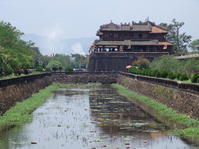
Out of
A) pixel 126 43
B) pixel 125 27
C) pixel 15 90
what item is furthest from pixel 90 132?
pixel 125 27

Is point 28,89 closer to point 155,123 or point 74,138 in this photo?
point 155,123

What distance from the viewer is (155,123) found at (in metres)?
38.3

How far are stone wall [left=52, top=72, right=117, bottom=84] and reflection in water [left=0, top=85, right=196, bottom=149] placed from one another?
57.9m

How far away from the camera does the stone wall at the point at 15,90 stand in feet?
144

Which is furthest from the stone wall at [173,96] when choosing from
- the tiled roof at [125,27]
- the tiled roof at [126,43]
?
the tiled roof at [125,27]

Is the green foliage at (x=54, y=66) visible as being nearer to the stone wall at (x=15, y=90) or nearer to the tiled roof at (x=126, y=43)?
the tiled roof at (x=126, y=43)

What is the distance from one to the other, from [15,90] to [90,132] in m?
20.7

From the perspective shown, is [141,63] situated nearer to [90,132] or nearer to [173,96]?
[173,96]

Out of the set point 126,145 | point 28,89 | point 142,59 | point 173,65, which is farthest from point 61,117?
point 142,59

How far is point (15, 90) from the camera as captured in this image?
172ft

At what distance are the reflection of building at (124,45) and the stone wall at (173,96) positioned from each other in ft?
150

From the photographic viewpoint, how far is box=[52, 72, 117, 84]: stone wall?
353 feet

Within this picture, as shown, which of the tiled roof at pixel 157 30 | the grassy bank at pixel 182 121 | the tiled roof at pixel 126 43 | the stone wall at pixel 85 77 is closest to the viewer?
the grassy bank at pixel 182 121

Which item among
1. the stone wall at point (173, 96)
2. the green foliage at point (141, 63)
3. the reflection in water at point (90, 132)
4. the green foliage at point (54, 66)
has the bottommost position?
the reflection in water at point (90, 132)
